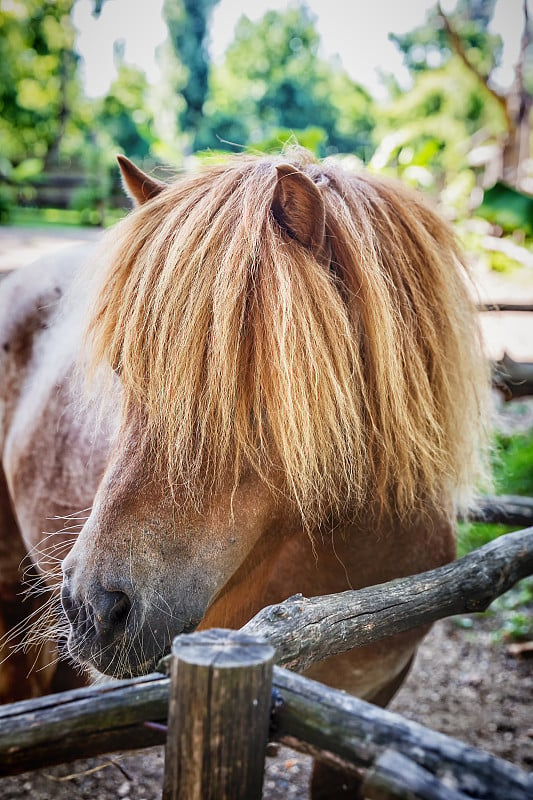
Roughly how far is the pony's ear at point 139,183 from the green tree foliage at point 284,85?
33628mm

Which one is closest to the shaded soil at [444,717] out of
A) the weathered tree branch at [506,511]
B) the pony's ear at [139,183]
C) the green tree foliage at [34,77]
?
the weathered tree branch at [506,511]

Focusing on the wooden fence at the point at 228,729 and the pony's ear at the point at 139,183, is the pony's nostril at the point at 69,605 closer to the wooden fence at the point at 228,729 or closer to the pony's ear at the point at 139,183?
the wooden fence at the point at 228,729

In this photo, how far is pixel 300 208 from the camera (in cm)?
129

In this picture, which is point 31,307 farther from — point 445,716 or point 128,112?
point 128,112

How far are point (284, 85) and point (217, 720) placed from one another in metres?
37.7

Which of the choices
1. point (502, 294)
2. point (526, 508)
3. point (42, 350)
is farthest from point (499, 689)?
point (502, 294)

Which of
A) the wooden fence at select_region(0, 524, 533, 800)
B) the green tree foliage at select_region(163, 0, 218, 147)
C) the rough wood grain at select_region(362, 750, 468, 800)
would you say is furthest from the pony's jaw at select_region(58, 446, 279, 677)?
the green tree foliage at select_region(163, 0, 218, 147)

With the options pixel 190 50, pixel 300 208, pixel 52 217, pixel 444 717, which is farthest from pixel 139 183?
pixel 190 50

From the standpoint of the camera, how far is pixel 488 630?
144 inches

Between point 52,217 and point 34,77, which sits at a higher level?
point 34,77

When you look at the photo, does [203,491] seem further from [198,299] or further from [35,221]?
[35,221]

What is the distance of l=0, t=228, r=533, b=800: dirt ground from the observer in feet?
7.60

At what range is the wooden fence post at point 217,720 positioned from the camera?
2.53 feet

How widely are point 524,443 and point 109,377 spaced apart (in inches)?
189
